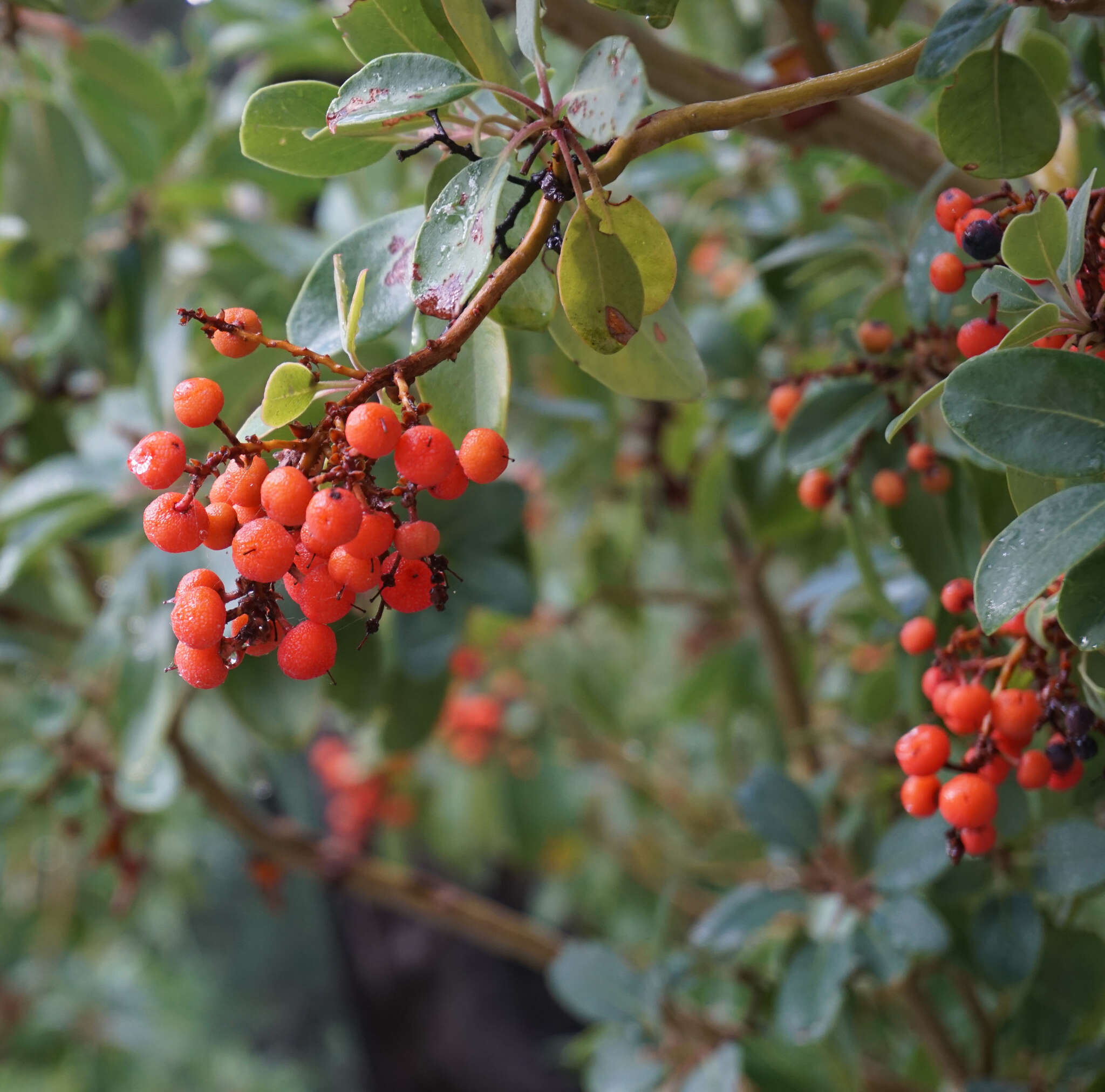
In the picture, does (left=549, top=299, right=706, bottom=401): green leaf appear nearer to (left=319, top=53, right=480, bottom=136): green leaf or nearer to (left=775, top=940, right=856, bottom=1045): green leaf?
(left=319, top=53, right=480, bottom=136): green leaf

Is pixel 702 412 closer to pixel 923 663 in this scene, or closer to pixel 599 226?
pixel 923 663

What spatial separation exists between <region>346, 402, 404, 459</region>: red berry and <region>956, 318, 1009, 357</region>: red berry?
8.9 inches

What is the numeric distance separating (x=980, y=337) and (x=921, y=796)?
18 cm

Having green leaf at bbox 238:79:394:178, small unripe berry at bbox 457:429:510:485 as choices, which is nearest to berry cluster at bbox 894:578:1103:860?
small unripe berry at bbox 457:429:510:485

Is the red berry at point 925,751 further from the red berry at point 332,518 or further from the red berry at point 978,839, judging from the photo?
the red berry at point 332,518

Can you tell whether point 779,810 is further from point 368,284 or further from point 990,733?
point 368,284

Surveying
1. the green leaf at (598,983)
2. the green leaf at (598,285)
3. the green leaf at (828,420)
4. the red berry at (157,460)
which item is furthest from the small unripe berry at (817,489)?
the green leaf at (598,983)

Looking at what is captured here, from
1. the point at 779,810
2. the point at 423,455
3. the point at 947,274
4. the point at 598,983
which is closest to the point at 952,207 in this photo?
the point at 947,274

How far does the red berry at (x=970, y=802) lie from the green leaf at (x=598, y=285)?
208 mm

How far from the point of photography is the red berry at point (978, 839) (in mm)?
396

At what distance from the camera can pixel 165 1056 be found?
1.98 m

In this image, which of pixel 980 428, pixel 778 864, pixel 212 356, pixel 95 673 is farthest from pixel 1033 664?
pixel 95 673

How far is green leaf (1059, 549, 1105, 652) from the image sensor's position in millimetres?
332

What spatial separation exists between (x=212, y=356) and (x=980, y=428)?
0.65 metres
